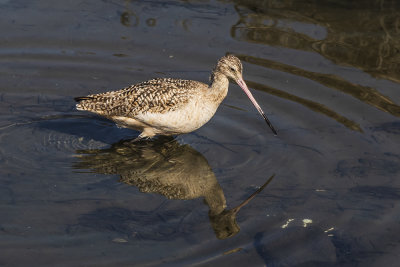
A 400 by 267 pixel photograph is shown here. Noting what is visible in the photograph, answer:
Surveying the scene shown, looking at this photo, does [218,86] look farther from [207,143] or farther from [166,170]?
[166,170]

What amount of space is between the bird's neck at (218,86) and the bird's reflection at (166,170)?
2.51 feet

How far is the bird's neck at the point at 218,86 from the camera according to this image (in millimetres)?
8367

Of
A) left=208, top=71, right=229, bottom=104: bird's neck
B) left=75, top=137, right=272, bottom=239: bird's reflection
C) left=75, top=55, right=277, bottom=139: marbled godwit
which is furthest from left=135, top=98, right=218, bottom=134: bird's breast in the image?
left=75, top=137, right=272, bottom=239: bird's reflection

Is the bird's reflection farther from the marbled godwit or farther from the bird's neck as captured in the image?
the bird's neck

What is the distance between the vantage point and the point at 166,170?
8148 millimetres

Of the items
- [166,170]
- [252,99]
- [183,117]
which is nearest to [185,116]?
[183,117]

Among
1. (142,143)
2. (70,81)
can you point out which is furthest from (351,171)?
(70,81)

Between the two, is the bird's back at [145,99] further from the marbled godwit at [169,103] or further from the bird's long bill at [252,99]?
the bird's long bill at [252,99]

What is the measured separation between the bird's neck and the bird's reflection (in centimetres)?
77

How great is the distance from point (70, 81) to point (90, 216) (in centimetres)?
352

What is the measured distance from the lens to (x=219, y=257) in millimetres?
6367

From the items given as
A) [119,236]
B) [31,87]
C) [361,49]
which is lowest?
[119,236]

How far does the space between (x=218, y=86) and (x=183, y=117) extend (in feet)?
2.09

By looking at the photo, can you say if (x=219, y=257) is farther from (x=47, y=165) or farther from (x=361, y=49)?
(x=361, y=49)
